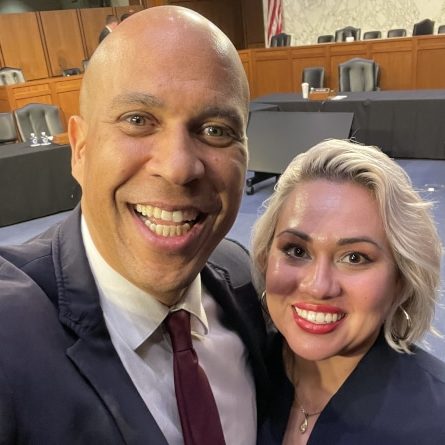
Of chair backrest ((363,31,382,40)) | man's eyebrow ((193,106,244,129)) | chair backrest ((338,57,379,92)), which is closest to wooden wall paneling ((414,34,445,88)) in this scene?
chair backrest ((338,57,379,92))

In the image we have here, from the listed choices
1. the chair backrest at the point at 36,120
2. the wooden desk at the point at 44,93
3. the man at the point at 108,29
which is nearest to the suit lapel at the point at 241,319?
the man at the point at 108,29

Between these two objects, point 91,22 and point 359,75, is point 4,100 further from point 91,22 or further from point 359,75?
point 359,75

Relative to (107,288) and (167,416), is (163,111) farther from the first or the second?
(167,416)

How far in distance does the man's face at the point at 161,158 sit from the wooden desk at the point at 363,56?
25.9 ft

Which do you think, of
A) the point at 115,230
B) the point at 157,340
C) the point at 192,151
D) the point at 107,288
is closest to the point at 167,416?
the point at 157,340

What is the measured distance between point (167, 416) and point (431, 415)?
2.07 feet

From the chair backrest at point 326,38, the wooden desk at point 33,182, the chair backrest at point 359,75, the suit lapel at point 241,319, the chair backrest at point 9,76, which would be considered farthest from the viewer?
the chair backrest at point 326,38

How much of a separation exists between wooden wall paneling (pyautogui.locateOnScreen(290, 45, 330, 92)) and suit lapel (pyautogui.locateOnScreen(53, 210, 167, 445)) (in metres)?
8.58

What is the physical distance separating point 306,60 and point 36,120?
4.98 m

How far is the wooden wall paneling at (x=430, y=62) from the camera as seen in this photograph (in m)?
7.65

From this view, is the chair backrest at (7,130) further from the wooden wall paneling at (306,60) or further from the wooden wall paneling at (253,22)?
the wooden wall paneling at (253,22)

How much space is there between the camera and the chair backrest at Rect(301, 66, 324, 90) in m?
8.20

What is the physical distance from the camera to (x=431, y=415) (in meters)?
1.17

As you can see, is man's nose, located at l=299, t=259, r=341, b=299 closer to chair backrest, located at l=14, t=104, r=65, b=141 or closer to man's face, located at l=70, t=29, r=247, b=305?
man's face, located at l=70, t=29, r=247, b=305
